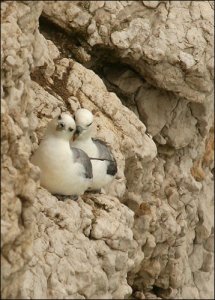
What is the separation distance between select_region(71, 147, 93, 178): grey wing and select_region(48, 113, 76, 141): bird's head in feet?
0.85

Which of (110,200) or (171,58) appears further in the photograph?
(171,58)

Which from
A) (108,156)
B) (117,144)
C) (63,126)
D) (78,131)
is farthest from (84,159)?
(117,144)

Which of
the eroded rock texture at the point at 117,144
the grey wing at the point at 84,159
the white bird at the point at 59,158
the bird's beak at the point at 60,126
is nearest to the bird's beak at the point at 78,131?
the grey wing at the point at 84,159

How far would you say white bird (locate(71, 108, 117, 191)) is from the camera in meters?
10.9

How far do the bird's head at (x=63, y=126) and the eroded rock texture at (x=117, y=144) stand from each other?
0.83 ft

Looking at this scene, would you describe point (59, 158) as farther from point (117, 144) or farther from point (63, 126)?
point (117, 144)

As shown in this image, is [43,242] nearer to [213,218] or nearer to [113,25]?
[113,25]

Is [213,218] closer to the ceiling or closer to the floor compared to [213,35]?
closer to the floor

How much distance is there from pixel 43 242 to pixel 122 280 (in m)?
1.70

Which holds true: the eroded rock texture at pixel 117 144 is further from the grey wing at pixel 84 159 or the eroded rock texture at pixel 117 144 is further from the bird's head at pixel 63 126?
→ the grey wing at pixel 84 159

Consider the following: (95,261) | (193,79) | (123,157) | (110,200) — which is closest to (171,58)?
(193,79)

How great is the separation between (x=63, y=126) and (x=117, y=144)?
2472 millimetres

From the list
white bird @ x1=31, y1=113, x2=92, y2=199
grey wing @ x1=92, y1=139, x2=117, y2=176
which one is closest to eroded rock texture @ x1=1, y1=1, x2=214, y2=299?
white bird @ x1=31, y1=113, x2=92, y2=199

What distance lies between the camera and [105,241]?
11.0 m
